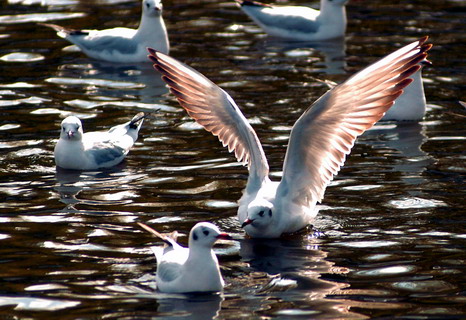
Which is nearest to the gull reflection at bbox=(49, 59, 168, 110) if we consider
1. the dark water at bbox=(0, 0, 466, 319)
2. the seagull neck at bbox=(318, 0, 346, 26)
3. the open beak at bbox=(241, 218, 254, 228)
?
the dark water at bbox=(0, 0, 466, 319)

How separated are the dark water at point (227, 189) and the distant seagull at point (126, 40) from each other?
237mm

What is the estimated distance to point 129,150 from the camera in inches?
472

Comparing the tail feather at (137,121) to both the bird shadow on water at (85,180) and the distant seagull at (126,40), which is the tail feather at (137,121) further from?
the distant seagull at (126,40)

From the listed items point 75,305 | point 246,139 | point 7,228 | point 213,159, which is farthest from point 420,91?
point 75,305

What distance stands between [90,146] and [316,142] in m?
3.30

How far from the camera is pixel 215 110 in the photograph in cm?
998

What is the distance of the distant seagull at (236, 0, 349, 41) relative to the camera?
669 inches

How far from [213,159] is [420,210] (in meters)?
2.76

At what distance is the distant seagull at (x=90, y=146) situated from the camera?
36.9 ft

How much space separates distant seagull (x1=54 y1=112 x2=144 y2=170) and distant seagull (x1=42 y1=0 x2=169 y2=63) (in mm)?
4103

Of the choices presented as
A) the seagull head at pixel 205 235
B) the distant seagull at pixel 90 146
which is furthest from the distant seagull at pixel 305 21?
the seagull head at pixel 205 235

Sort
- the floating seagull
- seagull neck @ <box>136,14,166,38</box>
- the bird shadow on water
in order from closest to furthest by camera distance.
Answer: the bird shadow on water, the floating seagull, seagull neck @ <box>136,14,166,38</box>

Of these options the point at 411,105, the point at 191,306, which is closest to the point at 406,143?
the point at 411,105

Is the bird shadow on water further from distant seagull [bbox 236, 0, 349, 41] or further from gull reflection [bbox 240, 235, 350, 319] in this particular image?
distant seagull [bbox 236, 0, 349, 41]
